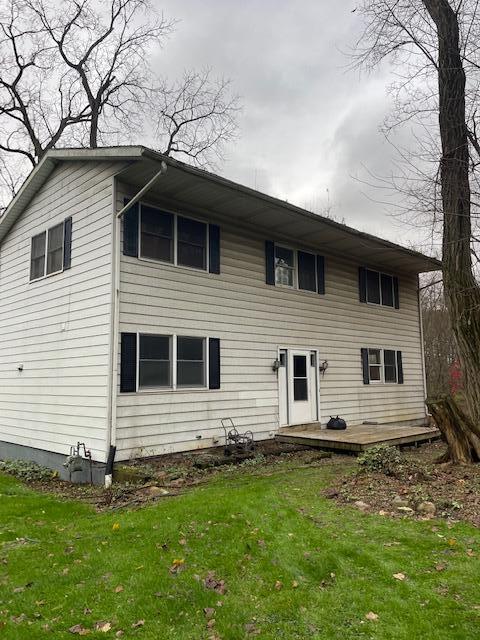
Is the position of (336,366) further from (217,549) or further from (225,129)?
(225,129)

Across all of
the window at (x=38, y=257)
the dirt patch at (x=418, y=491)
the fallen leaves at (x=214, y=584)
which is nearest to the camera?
the fallen leaves at (x=214, y=584)

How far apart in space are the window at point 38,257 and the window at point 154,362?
341 cm

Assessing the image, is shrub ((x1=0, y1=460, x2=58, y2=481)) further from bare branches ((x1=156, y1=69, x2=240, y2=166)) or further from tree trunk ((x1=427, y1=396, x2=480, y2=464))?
bare branches ((x1=156, y1=69, x2=240, y2=166))

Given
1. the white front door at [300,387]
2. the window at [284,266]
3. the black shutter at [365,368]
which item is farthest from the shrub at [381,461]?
the black shutter at [365,368]

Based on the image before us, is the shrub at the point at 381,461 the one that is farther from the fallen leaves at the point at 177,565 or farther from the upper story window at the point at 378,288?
the upper story window at the point at 378,288

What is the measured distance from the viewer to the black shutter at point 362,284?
43.0 ft

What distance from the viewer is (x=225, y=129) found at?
2262 centimetres

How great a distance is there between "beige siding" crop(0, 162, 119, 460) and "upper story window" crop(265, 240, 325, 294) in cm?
384

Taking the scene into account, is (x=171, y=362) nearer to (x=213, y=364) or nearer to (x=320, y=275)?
(x=213, y=364)

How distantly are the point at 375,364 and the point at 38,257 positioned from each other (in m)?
9.07

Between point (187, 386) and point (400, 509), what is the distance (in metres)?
4.56

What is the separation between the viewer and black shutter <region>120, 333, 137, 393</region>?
7684 mm

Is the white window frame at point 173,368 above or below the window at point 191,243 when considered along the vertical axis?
below

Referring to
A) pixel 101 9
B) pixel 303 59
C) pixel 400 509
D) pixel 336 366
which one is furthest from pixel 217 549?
pixel 101 9
